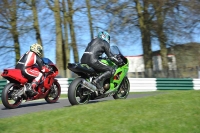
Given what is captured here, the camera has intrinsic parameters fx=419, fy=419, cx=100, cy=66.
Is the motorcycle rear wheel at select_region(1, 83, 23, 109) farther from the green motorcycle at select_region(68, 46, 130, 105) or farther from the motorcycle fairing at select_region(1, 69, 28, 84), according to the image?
A: the green motorcycle at select_region(68, 46, 130, 105)

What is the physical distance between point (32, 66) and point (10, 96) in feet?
3.54

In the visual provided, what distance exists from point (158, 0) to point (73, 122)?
20.4 meters

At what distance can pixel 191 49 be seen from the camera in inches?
1198

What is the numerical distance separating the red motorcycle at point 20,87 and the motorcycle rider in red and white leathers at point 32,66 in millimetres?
120

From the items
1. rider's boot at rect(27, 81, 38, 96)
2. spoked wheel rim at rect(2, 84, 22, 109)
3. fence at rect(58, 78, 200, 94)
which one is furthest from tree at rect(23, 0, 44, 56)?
spoked wheel rim at rect(2, 84, 22, 109)

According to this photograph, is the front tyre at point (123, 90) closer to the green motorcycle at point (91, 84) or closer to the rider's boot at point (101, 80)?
the green motorcycle at point (91, 84)

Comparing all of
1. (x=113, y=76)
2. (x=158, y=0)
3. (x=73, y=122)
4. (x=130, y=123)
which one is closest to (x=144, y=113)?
(x=130, y=123)

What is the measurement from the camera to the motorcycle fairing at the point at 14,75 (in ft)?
35.3

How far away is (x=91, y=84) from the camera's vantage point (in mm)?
9766

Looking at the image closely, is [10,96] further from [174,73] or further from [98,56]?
[174,73]

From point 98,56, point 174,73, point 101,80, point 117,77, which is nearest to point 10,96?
point 101,80

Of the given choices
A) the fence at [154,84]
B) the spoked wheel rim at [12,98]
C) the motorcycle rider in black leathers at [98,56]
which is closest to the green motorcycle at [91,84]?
the motorcycle rider in black leathers at [98,56]

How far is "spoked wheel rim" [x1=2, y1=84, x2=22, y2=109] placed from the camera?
1064 centimetres

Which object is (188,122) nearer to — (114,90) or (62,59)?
(114,90)
